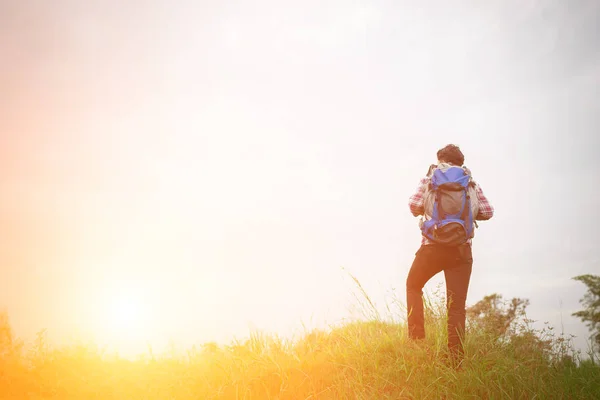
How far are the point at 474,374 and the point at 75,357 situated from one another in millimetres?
6725

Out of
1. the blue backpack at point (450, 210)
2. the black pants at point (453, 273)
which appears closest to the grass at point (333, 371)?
the black pants at point (453, 273)

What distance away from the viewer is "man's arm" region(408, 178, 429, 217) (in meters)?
5.78

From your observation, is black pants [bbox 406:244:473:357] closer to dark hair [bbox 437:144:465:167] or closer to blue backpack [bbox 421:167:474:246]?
blue backpack [bbox 421:167:474:246]

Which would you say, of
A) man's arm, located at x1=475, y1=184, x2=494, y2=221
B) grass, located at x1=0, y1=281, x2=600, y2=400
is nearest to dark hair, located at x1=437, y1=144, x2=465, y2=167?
man's arm, located at x1=475, y1=184, x2=494, y2=221

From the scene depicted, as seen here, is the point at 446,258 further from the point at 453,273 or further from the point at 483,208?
the point at 483,208

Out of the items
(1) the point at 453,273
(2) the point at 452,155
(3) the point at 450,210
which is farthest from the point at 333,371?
(2) the point at 452,155

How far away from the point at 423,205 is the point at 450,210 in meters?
0.37

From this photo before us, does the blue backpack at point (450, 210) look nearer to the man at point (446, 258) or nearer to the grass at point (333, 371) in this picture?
the man at point (446, 258)

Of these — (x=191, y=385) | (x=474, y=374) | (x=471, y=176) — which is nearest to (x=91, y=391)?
(x=191, y=385)

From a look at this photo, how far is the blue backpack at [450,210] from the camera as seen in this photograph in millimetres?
5461

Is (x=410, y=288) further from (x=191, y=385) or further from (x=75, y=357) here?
(x=75, y=357)

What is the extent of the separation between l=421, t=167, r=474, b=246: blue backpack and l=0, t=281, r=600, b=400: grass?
4.51 ft

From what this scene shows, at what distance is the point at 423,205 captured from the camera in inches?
227

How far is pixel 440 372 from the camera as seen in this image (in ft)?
17.5
